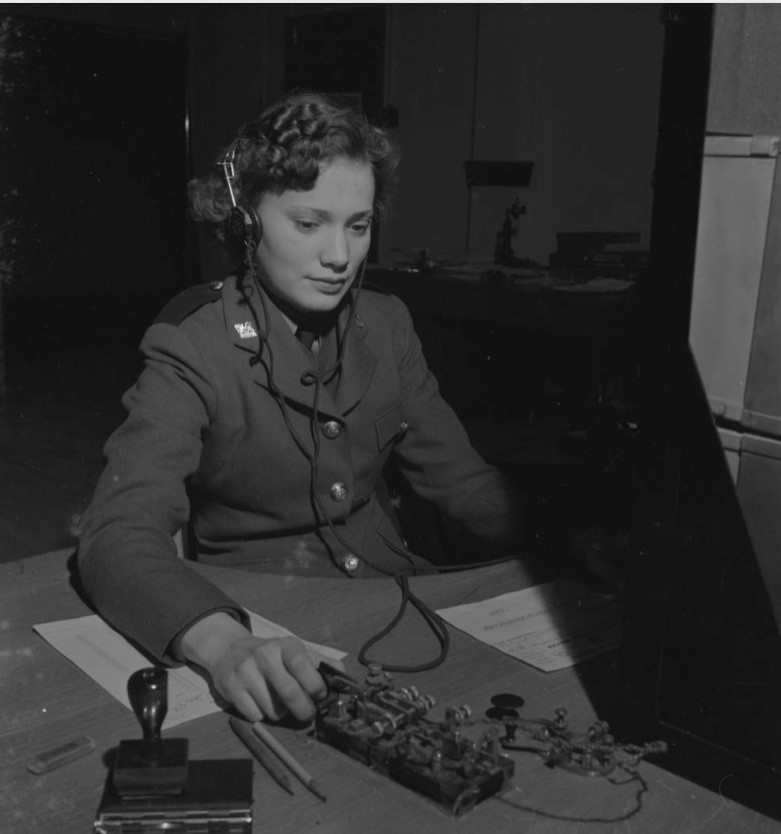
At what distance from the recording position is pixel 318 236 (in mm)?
1284

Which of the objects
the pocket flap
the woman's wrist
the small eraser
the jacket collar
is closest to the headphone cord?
the jacket collar

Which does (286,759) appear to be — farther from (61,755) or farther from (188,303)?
(188,303)

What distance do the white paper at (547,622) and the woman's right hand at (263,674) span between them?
0.21m

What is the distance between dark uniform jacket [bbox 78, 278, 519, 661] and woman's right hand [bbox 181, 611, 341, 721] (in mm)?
176

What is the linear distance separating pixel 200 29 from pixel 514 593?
19.2 feet

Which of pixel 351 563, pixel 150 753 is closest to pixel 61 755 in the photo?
pixel 150 753

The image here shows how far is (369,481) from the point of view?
147 cm

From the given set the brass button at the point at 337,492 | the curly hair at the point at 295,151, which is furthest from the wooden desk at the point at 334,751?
the curly hair at the point at 295,151

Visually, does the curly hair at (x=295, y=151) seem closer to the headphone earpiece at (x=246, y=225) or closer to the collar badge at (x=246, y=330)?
the headphone earpiece at (x=246, y=225)

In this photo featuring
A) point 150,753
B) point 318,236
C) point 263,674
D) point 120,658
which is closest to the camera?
point 150,753

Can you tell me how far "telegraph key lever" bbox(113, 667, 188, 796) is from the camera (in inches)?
25.7

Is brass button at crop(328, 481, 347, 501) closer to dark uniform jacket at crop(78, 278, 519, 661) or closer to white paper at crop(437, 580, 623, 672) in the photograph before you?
dark uniform jacket at crop(78, 278, 519, 661)

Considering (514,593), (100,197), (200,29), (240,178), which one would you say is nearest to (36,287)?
(100,197)

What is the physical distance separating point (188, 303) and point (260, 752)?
2.53ft
